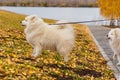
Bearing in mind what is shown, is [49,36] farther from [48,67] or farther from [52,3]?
[52,3]

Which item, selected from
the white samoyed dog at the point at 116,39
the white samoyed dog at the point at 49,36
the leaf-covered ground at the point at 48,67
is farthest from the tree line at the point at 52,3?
the white samoyed dog at the point at 49,36

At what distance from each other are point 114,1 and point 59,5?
30.6m

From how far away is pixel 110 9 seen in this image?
4681 centimetres

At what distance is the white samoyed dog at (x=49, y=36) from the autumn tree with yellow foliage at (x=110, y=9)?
32.8 metres

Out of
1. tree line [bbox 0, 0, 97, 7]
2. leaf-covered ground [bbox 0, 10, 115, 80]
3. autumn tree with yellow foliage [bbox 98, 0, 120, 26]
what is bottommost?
tree line [bbox 0, 0, 97, 7]

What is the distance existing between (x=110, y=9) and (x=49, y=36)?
34741mm

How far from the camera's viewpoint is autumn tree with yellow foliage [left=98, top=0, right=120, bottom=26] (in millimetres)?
45438

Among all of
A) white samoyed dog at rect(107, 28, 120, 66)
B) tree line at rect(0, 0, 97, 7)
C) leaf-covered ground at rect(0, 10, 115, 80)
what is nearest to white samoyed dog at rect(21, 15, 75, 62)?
leaf-covered ground at rect(0, 10, 115, 80)

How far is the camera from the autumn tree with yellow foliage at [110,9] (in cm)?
4544

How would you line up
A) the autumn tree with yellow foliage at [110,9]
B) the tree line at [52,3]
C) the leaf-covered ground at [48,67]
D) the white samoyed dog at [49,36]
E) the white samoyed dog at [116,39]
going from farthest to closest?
1. the tree line at [52,3]
2. the autumn tree with yellow foliage at [110,9]
3. the white samoyed dog at [116,39]
4. the white samoyed dog at [49,36]
5. the leaf-covered ground at [48,67]

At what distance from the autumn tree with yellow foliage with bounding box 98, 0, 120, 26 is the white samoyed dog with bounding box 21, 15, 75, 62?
108ft

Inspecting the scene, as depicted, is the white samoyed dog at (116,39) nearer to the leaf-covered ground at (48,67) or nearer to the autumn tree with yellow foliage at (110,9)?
the leaf-covered ground at (48,67)

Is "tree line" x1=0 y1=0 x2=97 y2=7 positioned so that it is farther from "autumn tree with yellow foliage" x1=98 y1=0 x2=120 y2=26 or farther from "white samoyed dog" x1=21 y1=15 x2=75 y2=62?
"white samoyed dog" x1=21 y1=15 x2=75 y2=62

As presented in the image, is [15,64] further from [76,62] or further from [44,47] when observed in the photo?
[76,62]
